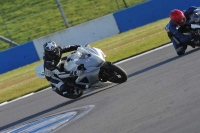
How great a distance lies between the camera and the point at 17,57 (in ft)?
81.5

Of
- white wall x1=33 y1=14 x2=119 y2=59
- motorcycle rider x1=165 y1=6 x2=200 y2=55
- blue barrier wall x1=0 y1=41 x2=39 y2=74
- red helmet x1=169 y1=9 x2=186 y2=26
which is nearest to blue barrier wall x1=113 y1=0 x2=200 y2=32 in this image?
white wall x1=33 y1=14 x2=119 y2=59

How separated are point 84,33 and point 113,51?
5.55 meters

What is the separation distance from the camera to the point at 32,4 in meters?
32.8

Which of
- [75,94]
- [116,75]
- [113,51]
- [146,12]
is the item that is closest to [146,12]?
[146,12]

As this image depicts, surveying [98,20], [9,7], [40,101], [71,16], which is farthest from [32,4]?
[40,101]

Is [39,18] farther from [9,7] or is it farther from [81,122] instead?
[81,122]

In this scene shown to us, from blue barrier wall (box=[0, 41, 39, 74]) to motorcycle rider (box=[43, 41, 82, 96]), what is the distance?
43.2 ft

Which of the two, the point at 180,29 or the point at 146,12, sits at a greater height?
the point at 180,29

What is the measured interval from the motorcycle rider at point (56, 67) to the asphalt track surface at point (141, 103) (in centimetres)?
35

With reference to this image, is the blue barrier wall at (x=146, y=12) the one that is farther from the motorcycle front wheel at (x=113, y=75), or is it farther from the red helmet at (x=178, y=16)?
the motorcycle front wheel at (x=113, y=75)

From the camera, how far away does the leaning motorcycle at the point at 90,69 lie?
11.2 meters

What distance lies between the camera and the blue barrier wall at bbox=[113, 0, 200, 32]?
86.5 ft

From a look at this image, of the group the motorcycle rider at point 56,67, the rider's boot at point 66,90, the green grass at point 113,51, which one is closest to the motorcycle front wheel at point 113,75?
the motorcycle rider at point 56,67

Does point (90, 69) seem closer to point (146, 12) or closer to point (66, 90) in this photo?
point (66, 90)
